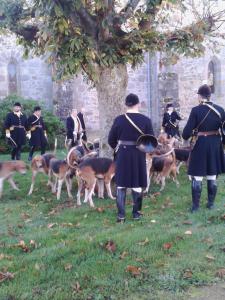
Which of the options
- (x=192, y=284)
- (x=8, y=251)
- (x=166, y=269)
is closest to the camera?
(x=192, y=284)

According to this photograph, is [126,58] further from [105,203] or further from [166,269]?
[166,269]

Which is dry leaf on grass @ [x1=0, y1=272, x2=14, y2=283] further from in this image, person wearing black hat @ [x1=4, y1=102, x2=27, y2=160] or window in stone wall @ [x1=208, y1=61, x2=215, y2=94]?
window in stone wall @ [x1=208, y1=61, x2=215, y2=94]

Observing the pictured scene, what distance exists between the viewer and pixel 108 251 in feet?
18.1

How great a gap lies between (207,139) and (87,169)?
7.50 feet

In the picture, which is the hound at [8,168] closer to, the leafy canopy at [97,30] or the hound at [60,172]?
the hound at [60,172]

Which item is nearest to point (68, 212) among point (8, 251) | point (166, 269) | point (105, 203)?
point (105, 203)

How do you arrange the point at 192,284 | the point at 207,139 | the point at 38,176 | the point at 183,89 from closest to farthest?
1. the point at 192,284
2. the point at 207,139
3. the point at 38,176
4. the point at 183,89

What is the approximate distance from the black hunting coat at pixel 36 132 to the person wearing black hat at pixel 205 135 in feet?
26.0

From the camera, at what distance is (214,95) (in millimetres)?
24312

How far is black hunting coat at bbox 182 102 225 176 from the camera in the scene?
287 inches

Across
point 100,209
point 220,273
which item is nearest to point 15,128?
point 100,209

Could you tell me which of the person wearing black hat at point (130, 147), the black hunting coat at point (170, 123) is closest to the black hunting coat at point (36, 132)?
the black hunting coat at point (170, 123)

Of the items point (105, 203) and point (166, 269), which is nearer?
point (166, 269)

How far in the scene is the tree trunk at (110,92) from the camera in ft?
29.8
